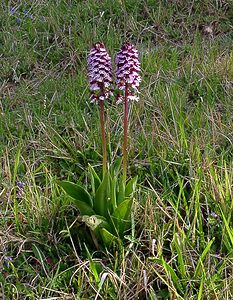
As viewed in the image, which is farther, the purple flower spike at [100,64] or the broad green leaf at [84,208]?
the broad green leaf at [84,208]

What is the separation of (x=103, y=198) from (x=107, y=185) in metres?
0.07

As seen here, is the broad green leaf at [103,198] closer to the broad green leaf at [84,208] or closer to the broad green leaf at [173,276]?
the broad green leaf at [84,208]

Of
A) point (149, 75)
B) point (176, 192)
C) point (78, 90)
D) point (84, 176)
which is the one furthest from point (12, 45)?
point (176, 192)

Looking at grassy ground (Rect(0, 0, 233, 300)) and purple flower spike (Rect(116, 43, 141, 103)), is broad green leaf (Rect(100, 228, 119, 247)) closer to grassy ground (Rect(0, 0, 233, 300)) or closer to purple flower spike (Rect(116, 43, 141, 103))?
grassy ground (Rect(0, 0, 233, 300))

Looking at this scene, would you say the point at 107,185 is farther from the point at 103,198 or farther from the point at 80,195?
the point at 80,195

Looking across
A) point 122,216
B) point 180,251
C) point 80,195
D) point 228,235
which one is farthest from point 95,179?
point 228,235

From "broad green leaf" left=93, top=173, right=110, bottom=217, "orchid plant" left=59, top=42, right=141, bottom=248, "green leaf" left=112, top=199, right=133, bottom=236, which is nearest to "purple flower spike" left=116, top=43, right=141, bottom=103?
"orchid plant" left=59, top=42, right=141, bottom=248

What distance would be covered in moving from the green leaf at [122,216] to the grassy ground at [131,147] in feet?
0.21

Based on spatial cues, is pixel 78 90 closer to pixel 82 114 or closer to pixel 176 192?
pixel 82 114

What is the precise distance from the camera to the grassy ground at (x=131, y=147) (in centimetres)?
214

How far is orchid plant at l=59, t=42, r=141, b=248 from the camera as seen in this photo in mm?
1995

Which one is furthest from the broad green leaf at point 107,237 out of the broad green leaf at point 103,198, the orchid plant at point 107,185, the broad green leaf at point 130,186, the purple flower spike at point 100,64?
the purple flower spike at point 100,64

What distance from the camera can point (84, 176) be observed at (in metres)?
2.78

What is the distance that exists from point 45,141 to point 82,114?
0.32m
